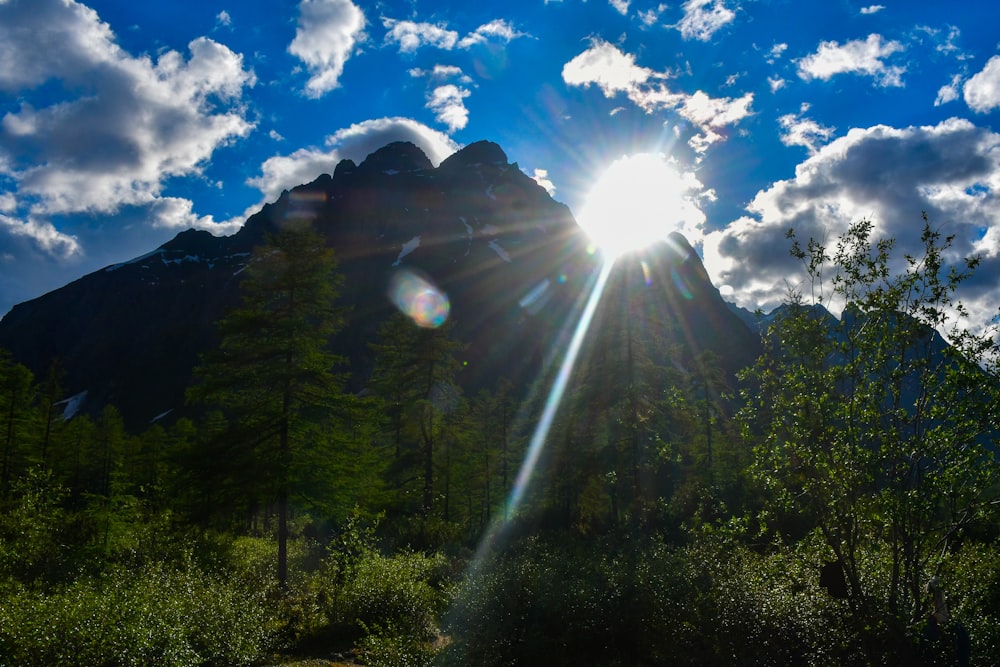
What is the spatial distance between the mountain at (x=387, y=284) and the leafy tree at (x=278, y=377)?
8203 centimetres

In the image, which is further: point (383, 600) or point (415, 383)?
point (415, 383)

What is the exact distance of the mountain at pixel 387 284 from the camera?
370ft

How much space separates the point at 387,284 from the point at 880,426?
Result: 4803 inches

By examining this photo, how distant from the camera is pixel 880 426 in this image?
603cm

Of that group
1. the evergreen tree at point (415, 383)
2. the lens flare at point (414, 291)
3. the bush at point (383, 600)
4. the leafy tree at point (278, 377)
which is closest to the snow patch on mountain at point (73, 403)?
the lens flare at point (414, 291)

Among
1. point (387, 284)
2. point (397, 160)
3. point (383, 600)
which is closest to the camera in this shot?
point (383, 600)

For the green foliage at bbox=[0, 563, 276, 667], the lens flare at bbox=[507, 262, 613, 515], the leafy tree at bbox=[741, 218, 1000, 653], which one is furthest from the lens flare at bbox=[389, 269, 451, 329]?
the leafy tree at bbox=[741, 218, 1000, 653]

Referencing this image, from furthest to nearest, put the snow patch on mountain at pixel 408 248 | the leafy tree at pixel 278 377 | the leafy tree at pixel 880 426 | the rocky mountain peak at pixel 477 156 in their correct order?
the rocky mountain peak at pixel 477 156 → the snow patch on mountain at pixel 408 248 → the leafy tree at pixel 278 377 → the leafy tree at pixel 880 426

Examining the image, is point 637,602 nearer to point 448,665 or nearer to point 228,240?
point 448,665

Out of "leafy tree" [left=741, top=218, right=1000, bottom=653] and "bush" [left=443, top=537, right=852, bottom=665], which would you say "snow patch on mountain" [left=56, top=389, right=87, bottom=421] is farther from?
"leafy tree" [left=741, top=218, right=1000, bottom=653]

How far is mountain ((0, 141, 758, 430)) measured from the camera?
112812mm

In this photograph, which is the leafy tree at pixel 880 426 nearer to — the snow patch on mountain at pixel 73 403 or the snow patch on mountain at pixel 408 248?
the snow patch on mountain at pixel 408 248

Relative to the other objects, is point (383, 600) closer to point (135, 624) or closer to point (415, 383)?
point (135, 624)

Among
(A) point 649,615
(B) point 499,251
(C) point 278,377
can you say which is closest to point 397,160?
(B) point 499,251
